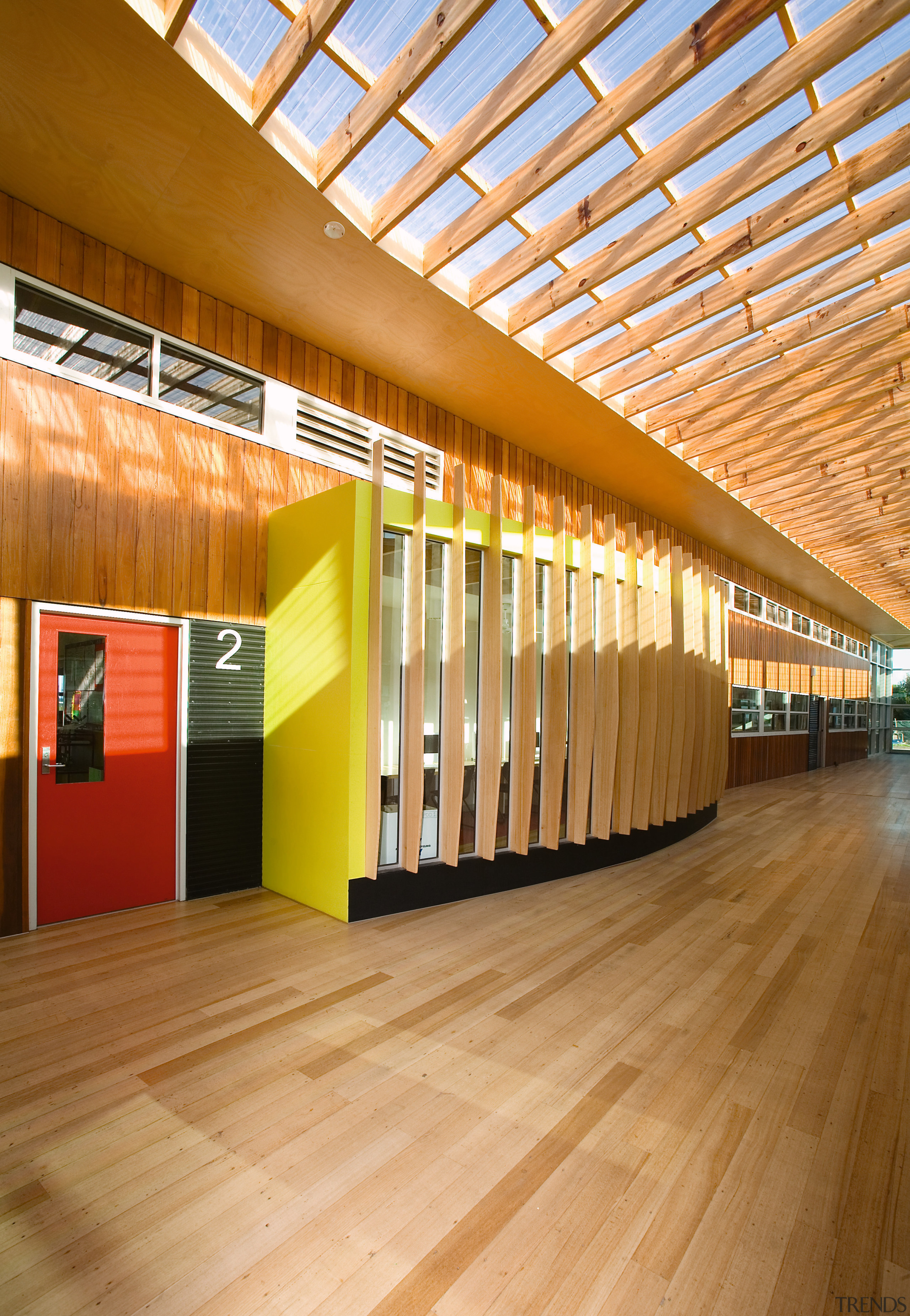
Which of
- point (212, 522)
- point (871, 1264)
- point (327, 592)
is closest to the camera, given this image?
point (871, 1264)

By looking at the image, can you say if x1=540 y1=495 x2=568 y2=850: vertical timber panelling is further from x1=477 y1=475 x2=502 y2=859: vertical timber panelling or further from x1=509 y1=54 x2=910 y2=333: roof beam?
x1=509 y1=54 x2=910 y2=333: roof beam

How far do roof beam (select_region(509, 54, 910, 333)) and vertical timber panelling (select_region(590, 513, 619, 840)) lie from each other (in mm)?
2289

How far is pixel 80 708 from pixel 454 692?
2.78 meters

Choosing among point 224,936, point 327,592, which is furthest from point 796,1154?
point 327,592

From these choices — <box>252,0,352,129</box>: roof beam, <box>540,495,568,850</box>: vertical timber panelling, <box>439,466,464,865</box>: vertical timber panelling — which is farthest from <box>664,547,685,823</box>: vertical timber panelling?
<box>252,0,352,129</box>: roof beam

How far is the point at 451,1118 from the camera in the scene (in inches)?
99.6

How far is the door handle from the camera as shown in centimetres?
450

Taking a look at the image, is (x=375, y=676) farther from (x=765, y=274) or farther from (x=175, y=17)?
(x=765, y=274)

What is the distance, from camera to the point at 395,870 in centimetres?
502

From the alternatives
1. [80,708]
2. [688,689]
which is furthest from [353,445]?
[688,689]

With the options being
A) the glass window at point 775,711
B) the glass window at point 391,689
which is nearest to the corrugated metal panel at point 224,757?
the glass window at point 391,689

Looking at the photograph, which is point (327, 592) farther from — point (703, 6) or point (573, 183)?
point (703, 6)

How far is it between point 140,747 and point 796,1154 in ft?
15.3

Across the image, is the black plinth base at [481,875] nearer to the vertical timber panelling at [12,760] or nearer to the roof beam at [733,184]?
the vertical timber panelling at [12,760]
